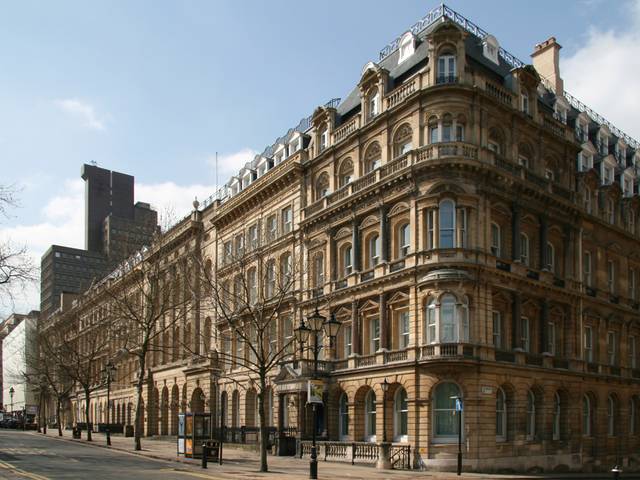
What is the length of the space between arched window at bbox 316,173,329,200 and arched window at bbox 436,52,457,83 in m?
10.8

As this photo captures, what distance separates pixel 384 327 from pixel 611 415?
18057 millimetres

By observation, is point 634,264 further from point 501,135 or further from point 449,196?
point 449,196

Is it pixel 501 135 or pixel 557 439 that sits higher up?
pixel 501 135

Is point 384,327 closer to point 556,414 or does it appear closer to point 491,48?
point 556,414

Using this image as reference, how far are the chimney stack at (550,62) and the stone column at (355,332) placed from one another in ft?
77.9

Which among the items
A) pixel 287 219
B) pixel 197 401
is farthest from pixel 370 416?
pixel 197 401

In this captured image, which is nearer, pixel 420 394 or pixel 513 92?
pixel 420 394

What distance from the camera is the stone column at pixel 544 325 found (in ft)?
135

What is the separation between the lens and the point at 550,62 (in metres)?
55.5

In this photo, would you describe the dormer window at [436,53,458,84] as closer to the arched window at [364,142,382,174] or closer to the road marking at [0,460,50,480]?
the arched window at [364,142,382,174]

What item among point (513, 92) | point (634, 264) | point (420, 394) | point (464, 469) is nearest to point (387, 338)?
point (420, 394)

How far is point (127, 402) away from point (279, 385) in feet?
153

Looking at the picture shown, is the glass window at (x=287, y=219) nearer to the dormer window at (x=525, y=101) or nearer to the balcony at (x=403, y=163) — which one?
the balcony at (x=403, y=163)

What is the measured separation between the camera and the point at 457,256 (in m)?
36.8
